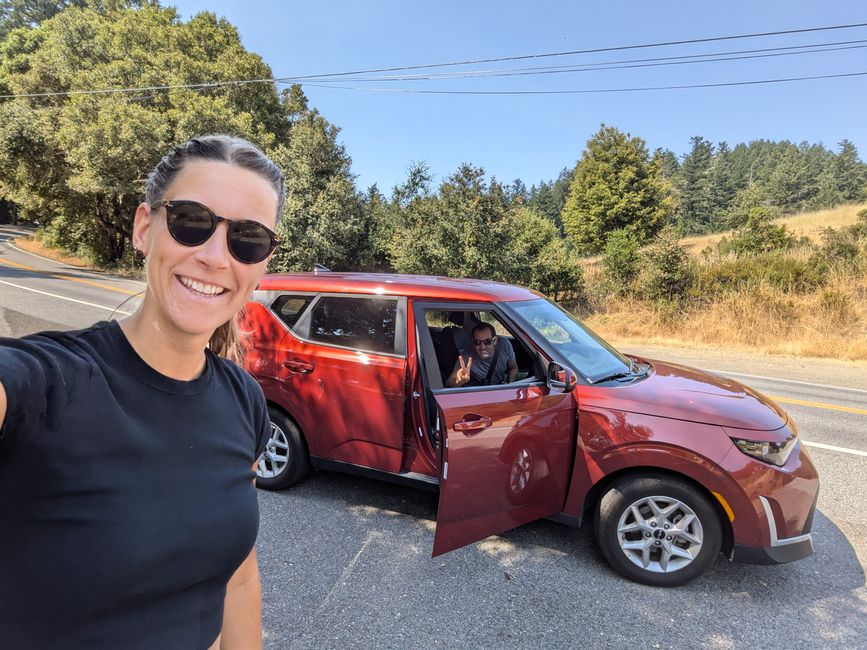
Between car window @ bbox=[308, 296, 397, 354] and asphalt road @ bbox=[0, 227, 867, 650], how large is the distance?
128 centimetres

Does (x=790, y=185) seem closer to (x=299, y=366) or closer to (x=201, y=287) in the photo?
(x=299, y=366)

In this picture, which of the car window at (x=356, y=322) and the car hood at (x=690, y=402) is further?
the car window at (x=356, y=322)

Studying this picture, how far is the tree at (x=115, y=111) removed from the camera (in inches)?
737

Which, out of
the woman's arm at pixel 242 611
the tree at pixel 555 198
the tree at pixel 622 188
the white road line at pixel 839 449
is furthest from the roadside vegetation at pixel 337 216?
the tree at pixel 555 198

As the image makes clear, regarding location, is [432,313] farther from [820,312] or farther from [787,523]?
[820,312]

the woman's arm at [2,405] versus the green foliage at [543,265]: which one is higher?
the green foliage at [543,265]

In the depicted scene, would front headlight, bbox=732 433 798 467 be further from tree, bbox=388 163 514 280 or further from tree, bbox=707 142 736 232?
tree, bbox=707 142 736 232

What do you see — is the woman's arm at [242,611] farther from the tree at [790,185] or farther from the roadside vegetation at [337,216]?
the tree at [790,185]

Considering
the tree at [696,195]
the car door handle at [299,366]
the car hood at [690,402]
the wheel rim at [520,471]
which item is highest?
the tree at [696,195]

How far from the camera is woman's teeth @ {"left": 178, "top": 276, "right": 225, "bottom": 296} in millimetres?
1073

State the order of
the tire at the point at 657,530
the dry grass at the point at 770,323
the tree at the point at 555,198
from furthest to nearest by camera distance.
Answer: the tree at the point at 555,198, the dry grass at the point at 770,323, the tire at the point at 657,530

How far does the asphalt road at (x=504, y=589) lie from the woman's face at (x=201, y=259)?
489mm

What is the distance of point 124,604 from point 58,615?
0.10 meters

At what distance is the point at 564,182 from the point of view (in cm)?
9644
